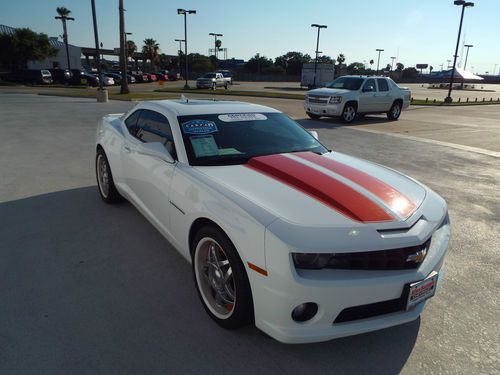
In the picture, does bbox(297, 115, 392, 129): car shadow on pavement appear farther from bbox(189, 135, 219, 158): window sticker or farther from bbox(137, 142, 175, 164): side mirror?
bbox(137, 142, 175, 164): side mirror

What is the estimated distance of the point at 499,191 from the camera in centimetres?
610

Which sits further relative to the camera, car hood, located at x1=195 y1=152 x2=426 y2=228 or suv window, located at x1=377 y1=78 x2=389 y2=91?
suv window, located at x1=377 y1=78 x2=389 y2=91

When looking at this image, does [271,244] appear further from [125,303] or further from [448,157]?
[448,157]

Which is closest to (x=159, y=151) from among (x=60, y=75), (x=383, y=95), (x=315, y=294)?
(x=315, y=294)

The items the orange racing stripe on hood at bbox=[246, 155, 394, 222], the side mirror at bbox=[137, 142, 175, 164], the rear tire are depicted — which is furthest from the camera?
the rear tire

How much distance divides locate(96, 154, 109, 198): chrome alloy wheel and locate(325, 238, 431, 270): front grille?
357 cm

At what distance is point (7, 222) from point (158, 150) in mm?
2331

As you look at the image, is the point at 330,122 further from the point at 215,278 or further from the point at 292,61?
the point at 292,61

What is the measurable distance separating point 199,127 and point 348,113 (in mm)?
11787

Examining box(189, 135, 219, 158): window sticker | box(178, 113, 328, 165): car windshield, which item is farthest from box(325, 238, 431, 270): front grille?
box(189, 135, 219, 158): window sticker

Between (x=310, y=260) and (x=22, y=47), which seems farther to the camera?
(x=22, y=47)

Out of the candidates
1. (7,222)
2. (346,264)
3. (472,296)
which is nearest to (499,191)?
(472,296)

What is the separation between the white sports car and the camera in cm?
215

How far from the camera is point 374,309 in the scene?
7.45ft
